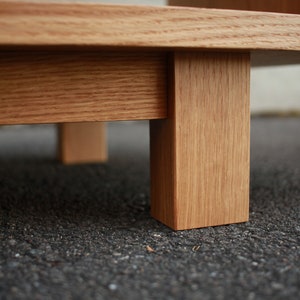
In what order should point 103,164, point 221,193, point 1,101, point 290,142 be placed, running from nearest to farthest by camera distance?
point 1,101, point 221,193, point 103,164, point 290,142

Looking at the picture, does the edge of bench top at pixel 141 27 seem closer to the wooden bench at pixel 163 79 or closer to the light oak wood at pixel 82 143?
the wooden bench at pixel 163 79

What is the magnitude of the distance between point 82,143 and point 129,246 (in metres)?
0.90

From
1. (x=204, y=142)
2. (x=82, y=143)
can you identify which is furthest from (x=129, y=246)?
(x=82, y=143)

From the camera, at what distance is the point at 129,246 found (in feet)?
A: 2.18

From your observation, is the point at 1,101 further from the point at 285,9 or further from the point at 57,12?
the point at 285,9

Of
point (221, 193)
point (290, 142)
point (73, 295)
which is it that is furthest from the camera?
point (290, 142)

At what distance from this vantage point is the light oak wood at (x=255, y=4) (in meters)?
0.73

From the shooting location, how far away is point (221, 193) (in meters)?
0.73

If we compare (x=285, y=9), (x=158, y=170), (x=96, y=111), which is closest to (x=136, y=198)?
(x=158, y=170)

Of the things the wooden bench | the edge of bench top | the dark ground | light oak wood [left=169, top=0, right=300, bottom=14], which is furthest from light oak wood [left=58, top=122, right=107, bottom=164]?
the edge of bench top

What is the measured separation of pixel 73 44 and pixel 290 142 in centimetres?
161

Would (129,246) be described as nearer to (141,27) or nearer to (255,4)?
(141,27)

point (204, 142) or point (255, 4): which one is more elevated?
point (255, 4)

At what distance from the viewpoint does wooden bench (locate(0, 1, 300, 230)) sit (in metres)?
0.57
